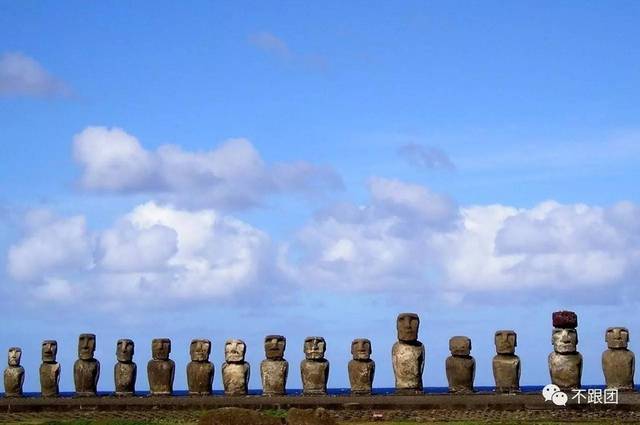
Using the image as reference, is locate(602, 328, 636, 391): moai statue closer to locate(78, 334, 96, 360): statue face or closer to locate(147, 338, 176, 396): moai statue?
locate(147, 338, 176, 396): moai statue

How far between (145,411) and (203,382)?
1.63 meters

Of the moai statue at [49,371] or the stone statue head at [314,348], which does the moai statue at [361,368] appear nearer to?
the stone statue head at [314,348]

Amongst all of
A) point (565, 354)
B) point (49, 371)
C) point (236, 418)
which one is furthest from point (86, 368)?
point (236, 418)

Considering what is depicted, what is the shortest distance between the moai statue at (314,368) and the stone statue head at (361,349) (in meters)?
0.76

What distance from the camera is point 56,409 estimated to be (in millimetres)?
32688

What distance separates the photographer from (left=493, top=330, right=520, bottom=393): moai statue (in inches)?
1182

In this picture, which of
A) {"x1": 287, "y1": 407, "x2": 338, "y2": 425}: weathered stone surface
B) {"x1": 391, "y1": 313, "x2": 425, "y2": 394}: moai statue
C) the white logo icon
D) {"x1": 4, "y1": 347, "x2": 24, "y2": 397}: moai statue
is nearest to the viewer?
{"x1": 287, "y1": 407, "x2": 338, "y2": 425}: weathered stone surface

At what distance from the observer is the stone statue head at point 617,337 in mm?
29875

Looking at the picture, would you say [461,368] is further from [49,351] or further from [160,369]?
[49,351]

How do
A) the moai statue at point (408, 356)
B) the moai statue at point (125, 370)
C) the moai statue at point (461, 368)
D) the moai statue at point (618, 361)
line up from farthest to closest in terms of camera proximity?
the moai statue at point (125, 370)
the moai statue at point (408, 356)
the moai statue at point (461, 368)
the moai statue at point (618, 361)

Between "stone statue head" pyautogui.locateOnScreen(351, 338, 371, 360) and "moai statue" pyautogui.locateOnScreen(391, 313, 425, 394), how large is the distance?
64 cm

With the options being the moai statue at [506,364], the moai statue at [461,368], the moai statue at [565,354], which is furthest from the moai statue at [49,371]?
the moai statue at [565,354]

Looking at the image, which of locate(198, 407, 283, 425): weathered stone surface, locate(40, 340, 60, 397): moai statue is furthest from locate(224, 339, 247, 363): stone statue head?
locate(198, 407, 283, 425): weathered stone surface

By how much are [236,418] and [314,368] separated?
9599mm
